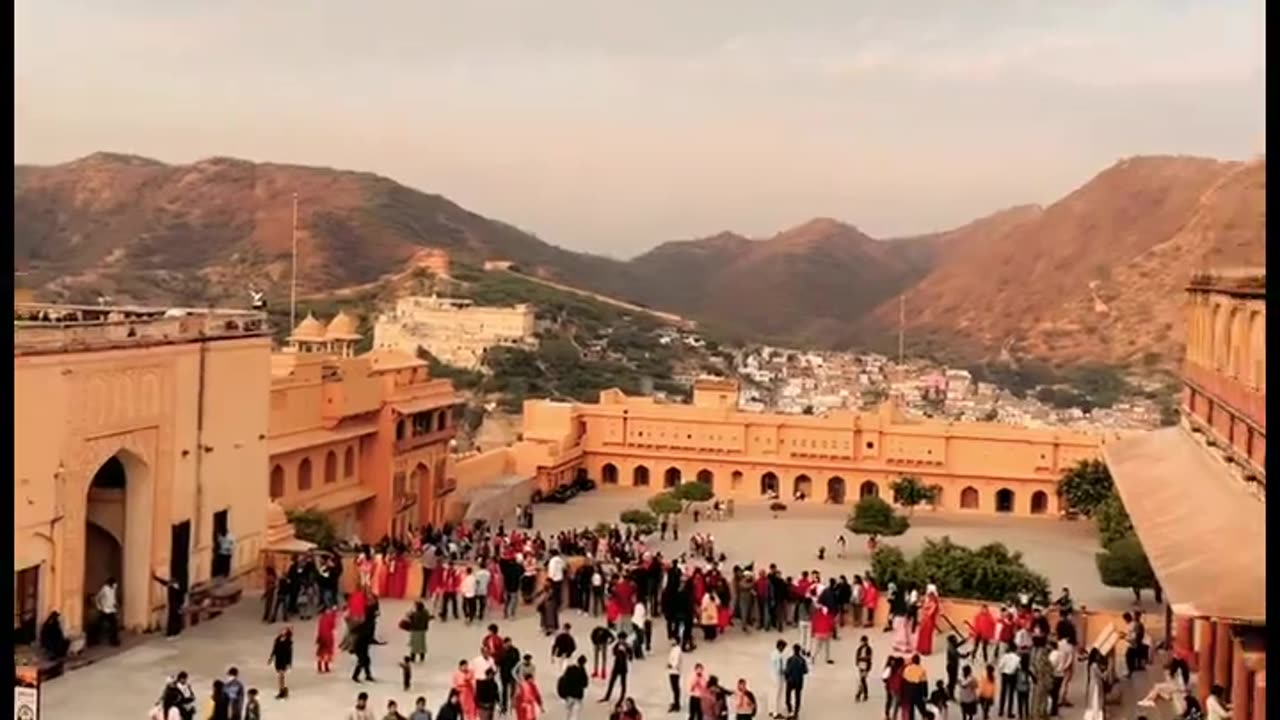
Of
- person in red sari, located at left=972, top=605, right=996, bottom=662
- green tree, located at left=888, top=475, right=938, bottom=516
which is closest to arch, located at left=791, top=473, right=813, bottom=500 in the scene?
green tree, located at left=888, top=475, right=938, bottom=516

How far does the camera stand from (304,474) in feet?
97.6

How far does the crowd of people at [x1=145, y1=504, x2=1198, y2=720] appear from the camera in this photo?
40.6 feet

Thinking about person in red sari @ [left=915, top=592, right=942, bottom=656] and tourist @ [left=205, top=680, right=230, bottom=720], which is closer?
tourist @ [left=205, top=680, right=230, bottom=720]

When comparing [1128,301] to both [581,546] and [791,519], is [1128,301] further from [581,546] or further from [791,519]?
[581,546]

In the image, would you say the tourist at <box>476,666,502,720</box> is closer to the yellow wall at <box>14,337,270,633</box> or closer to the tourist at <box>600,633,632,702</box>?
the tourist at <box>600,633,632,702</box>

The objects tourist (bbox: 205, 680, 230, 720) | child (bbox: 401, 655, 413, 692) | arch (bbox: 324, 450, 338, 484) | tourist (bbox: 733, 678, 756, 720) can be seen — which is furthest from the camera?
arch (bbox: 324, 450, 338, 484)

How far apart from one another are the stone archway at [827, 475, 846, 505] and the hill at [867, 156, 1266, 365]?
71.1 metres

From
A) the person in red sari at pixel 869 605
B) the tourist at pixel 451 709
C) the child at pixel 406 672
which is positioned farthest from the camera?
the person in red sari at pixel 869 605

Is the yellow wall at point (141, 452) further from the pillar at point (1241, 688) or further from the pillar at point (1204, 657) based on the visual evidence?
the pillar at point (1204, 657)

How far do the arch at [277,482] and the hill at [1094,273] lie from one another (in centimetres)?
9448

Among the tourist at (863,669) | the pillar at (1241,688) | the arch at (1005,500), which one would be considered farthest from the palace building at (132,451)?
the arch at (1005,500)

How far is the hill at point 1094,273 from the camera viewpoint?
118812mm

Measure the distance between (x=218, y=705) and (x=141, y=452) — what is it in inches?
203

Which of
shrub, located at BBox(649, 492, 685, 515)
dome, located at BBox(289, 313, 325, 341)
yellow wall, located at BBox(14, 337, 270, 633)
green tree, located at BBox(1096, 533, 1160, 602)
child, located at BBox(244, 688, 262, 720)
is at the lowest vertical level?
shrub, located at BBox(649, 492, 685, 515)
